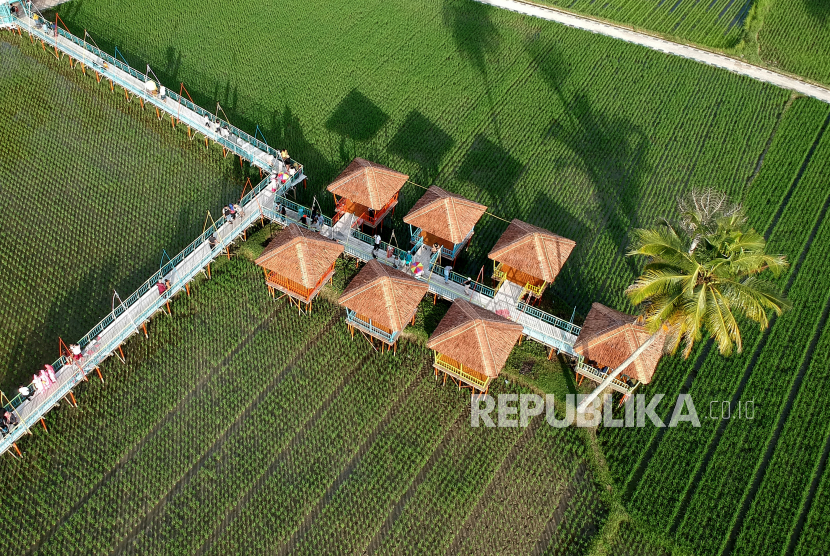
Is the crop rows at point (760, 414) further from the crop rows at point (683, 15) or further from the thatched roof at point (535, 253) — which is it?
the crop rows at point (683, 15)

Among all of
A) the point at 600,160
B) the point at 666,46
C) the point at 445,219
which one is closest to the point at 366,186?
the point at 445,219

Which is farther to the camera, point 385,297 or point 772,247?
point 772,247

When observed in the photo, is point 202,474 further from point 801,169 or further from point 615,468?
point 801,169

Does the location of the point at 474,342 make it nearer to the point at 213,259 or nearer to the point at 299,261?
the point at 299,261

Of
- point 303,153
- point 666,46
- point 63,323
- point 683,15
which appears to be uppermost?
point 683,15

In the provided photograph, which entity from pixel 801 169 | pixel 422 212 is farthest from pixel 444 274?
pixel 801 169
